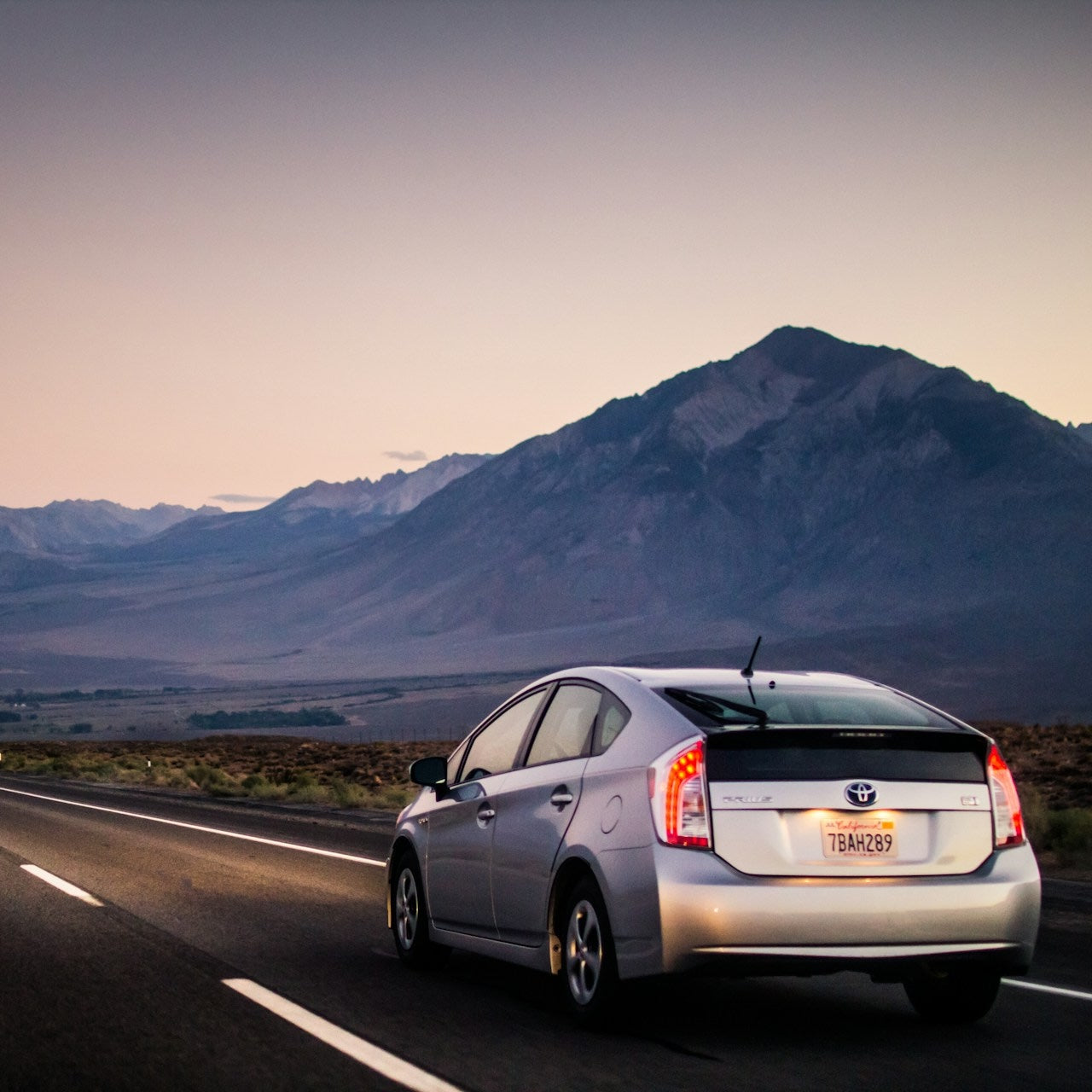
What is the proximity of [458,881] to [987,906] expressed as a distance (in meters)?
2.81

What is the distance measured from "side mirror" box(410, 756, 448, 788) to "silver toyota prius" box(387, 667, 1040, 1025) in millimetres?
1206

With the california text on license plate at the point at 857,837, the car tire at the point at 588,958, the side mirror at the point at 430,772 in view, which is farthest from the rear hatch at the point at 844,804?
the side mirror at the point at 430,772

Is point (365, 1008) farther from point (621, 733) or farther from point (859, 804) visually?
point (859, 804)

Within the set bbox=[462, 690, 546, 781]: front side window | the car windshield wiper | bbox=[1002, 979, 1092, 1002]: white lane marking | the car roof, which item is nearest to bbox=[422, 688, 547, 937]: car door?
bbox=[462, 690, 546, 781]: front side window

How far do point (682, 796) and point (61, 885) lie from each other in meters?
8.24

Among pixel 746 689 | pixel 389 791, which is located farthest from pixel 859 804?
pixel 389 791

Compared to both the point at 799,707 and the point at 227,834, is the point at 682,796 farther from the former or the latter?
the point at 227,834

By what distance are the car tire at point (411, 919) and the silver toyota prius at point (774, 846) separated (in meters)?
1.41

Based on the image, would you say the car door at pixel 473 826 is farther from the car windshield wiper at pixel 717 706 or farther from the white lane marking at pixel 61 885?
the white lane marking at pixel 61 885

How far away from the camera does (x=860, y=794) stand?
6.71 m

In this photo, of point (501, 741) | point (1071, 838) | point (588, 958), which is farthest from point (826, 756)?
point (1071, 838)

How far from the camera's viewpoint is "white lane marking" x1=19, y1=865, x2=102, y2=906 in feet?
40.5

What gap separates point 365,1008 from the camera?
7.71m

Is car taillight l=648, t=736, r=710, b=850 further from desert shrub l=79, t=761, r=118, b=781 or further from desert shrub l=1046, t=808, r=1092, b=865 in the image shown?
desert shrub l=79, t=761, r=118, b=781
